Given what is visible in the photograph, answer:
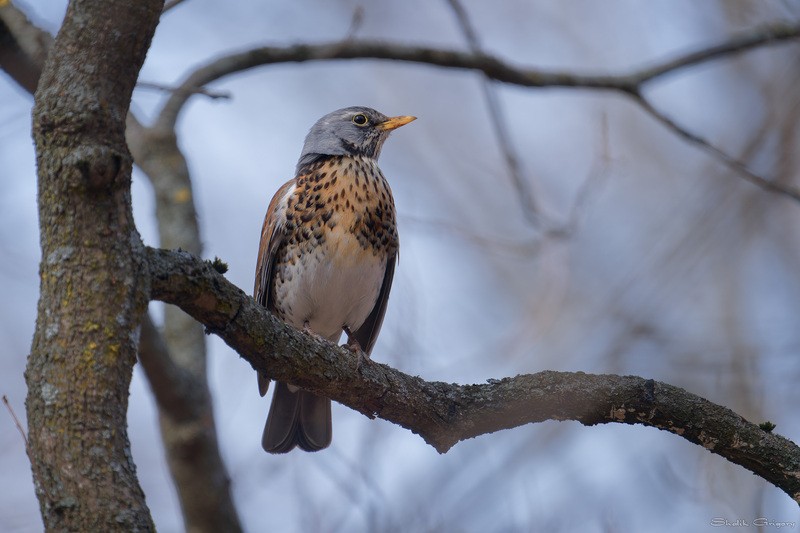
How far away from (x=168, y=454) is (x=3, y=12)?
2910 mm

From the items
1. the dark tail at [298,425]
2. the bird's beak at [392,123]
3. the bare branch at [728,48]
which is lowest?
the dark tail at [298,425]

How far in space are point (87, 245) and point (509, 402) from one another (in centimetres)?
184

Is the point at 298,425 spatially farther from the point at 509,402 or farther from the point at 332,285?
the point at 509,402

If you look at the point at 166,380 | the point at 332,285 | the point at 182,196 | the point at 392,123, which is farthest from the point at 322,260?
the point at 392,123

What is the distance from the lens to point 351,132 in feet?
22.3

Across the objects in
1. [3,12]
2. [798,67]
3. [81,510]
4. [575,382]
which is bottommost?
[81,510]

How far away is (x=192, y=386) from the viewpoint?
17.8ft

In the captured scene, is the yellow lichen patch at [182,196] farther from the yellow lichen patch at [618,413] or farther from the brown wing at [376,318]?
the yellow lichen patch at [618,413]

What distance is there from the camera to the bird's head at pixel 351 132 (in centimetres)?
664

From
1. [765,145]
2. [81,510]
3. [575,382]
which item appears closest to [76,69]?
[81,510]

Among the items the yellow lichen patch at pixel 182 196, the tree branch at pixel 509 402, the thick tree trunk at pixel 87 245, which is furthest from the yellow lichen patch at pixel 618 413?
the yellow lichen patch at pixel 182 196

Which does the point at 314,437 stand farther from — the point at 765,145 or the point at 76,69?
the point at 765,145

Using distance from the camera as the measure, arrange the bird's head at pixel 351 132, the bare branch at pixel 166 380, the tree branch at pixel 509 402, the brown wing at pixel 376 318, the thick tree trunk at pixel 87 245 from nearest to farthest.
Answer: the thick tree trunk at pixel 87 245
the tree branch at pixel 509 402
the bare branch at pixel 166 380
the brown wing at pixel 376 318
the bird's head at pixel 351 132

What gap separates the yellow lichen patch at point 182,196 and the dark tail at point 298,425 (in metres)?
1.45
